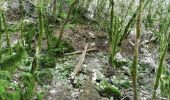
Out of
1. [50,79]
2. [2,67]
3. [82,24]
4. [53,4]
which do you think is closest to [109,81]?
[50,79]

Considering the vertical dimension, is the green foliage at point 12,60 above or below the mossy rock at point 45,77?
above

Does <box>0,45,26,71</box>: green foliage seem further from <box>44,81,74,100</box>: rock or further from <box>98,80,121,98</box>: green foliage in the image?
<box>98,80,121,98</box>: green foliage

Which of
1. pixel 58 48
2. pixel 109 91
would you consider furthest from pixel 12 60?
pixel 58 48

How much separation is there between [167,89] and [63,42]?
4.03m

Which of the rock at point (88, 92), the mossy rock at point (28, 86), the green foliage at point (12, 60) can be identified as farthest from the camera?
the rock at point (88, 92)

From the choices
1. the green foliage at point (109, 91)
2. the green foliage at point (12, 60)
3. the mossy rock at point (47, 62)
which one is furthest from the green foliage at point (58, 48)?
the green foliage at point (12, 60)

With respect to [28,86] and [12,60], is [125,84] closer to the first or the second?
[28,86]

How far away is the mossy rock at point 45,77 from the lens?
6562mm

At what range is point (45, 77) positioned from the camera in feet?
22.2

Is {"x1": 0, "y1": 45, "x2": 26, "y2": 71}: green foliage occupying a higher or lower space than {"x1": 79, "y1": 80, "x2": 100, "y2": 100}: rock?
higher

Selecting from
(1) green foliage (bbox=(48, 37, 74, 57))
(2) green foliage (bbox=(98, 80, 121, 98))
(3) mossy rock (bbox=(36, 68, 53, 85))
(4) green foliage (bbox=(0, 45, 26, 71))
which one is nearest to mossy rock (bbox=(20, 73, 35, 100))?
(4) green foliage (bbox=(0, 45, 26, 71))

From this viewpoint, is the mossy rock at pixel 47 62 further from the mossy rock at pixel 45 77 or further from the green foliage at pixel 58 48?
the mossy rock at pixel 45 77

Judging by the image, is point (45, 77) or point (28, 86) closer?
point (28, 86)

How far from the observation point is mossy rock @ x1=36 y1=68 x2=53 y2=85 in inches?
258
